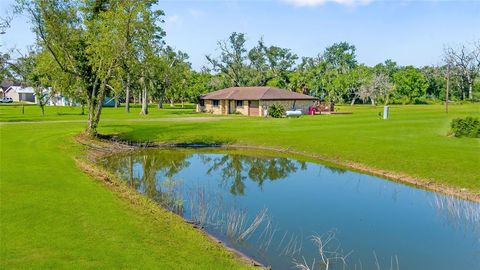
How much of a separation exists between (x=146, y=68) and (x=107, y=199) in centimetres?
2452

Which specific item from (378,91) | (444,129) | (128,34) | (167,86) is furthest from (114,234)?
(378,91)

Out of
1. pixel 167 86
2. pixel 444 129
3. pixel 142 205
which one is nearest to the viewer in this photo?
pixel 142 205

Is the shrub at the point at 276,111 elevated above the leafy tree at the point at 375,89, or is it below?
below

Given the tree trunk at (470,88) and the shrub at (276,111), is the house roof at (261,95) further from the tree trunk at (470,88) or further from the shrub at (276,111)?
the tree trunk at (470,88)

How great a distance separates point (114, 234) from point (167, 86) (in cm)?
6902

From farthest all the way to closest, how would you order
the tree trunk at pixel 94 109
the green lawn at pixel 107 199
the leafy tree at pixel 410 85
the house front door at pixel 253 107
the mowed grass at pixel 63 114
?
the leafy tree at pixel 410 85
the house front door at pixel 253 107
the mowed grass at pixel 63 114
the tree trunk at pixel 94 109
the green lawn at pixel 107 199

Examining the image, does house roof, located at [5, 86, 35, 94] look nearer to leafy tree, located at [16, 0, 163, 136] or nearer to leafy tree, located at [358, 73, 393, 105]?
leafy tree, located at [358, 73, 393, 105]

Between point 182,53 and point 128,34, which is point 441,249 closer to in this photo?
point 128,34

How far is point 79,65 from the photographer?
120ft

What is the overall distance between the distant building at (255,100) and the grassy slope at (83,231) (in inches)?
2099

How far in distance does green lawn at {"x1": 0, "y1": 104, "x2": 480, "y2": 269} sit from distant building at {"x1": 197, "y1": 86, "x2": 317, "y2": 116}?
32175 millimetres

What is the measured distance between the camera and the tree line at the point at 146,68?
1339 inches

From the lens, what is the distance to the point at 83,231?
11.6 metres

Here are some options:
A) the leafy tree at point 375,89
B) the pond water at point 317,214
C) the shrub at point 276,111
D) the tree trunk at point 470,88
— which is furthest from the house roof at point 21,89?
the tree trunk at point 470,88
